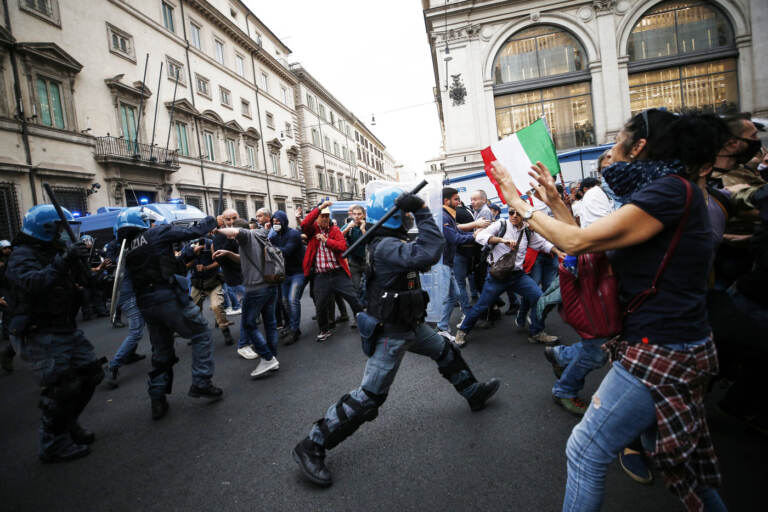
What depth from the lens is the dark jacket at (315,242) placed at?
5.72 m

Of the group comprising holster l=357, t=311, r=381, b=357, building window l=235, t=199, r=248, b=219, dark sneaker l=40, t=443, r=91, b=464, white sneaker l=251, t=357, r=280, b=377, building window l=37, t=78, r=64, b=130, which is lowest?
dark sneaker l=40, t=443, r=91, b=464

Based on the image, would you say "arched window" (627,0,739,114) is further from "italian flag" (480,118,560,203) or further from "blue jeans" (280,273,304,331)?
"blue jeans" (280,273,304,331)

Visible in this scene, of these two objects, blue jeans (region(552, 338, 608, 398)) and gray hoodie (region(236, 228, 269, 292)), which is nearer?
blue jeans (region(552, 338, 608, 398))

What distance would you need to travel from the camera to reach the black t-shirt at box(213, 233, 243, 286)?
5569 millimetres

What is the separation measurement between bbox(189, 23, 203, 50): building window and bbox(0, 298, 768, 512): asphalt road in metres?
25.4

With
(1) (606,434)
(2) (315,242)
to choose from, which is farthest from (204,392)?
(1) (606,434)

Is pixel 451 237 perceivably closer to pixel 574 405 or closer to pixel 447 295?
pixel 447 295

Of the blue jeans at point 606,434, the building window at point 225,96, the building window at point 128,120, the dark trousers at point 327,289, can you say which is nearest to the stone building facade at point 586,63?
the building window at point 225,96

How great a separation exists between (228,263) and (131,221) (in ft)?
7.38

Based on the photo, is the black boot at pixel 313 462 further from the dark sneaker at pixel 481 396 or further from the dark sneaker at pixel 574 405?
the dark sneaker at pixel 574 405

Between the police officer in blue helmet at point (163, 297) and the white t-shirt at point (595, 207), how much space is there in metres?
3.36

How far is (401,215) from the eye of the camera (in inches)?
103

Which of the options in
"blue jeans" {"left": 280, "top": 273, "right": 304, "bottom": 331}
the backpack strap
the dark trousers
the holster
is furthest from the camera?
"blue jeans" {"left": 280, "top": 273, "right": 304, "bottom": 331}

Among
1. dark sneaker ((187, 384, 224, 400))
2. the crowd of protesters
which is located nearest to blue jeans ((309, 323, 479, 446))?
the crowd of protesters
